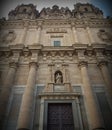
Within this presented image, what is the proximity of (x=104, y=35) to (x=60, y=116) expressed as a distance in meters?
11.5

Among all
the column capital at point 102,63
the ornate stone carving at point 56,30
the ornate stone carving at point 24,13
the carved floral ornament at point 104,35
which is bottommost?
the column capital at point 102,63

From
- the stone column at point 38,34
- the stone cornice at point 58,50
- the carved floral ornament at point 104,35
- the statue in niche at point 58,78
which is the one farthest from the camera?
the carved floral ornament at point 104,35

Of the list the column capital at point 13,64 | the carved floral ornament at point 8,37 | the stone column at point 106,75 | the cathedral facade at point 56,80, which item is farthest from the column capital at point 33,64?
the stone column at point 106,75

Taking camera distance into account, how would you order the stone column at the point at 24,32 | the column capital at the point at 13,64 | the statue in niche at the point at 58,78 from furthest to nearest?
the stone column at the point at 24,32
the column capital at the point at 13,64
the statue in niche at the point at 58,78

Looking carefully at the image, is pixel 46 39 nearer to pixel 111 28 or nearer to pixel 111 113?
pixel 111 28

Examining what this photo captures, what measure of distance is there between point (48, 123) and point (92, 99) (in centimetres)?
351

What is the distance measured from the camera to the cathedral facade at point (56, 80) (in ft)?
30.1

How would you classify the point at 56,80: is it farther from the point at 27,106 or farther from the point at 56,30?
the point at 56,30

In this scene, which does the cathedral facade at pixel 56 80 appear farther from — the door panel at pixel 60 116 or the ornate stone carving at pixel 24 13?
the ornate stone carving at pixel 24 13

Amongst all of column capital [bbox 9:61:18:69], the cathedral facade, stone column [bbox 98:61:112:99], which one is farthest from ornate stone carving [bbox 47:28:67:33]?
stone column [bbox 98:61:112:99]

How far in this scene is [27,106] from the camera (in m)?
9.40

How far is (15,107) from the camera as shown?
996cm

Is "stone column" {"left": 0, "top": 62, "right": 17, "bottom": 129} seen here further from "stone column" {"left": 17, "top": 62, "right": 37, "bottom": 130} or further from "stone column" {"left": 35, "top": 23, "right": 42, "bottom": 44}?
"stone column" {"left": 35, "top": 23, "right": 42, "bottom": 44}

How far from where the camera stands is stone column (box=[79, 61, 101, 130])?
8.58 metres
